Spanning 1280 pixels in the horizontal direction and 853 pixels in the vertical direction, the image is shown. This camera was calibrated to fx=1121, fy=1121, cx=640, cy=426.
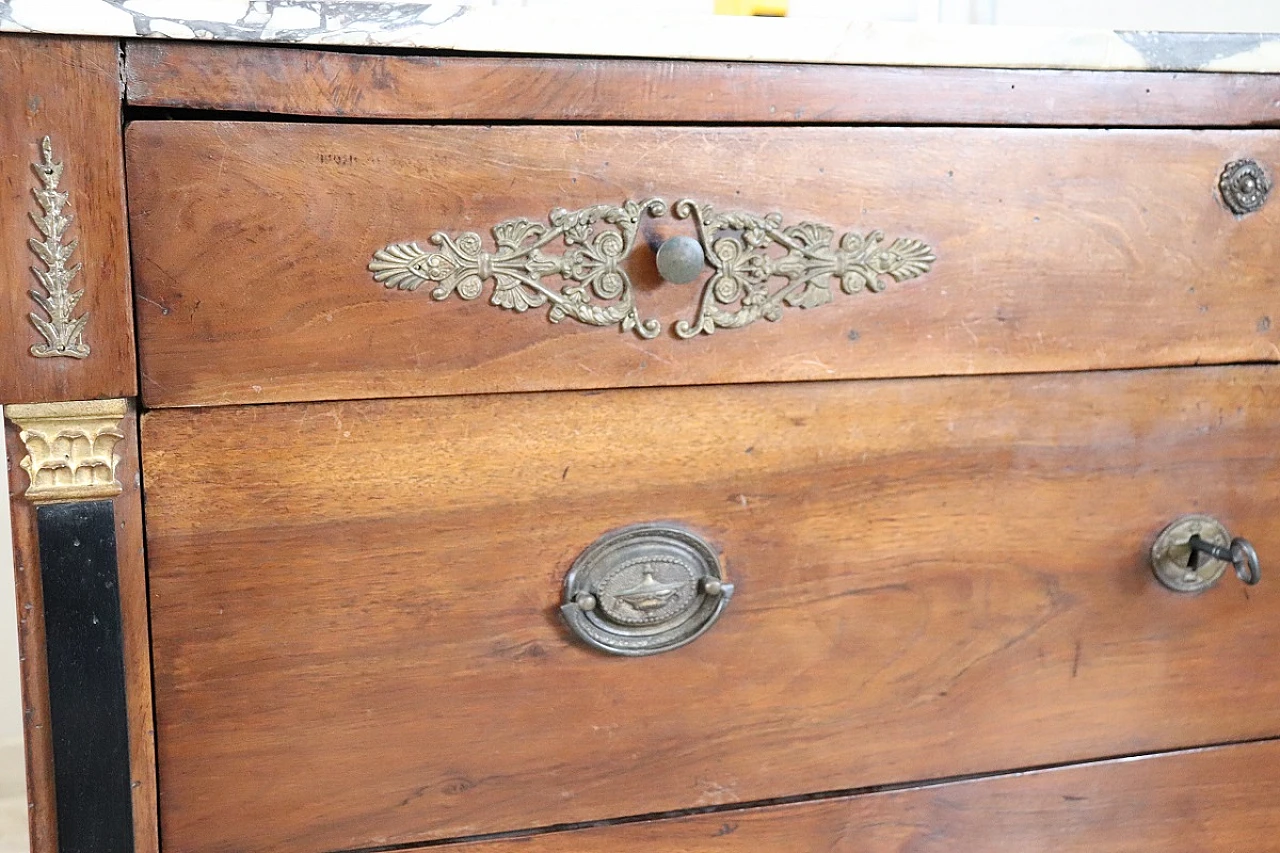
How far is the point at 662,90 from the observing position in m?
0.60

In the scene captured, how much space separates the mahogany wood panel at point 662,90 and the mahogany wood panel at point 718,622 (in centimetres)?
15

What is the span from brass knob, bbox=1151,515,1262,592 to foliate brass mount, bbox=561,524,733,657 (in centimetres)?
29

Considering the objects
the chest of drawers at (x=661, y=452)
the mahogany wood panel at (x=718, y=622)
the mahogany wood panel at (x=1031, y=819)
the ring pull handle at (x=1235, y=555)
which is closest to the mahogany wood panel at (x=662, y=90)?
the chest of drawers at (x=661, y=452)

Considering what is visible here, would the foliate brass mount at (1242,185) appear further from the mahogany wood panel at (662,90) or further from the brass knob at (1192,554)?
the brass knob at (1192,554)

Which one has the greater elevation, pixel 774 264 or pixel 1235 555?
pixel 774 264

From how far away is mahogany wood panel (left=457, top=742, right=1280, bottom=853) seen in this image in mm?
689

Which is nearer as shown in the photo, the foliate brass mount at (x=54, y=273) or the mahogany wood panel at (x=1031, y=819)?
the foliate brass mount at (x=54, y=273)

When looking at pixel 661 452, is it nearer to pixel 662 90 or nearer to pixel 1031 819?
pixel 662 90

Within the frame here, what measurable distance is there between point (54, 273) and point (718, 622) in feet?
1.31

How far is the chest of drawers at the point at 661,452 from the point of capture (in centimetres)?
57

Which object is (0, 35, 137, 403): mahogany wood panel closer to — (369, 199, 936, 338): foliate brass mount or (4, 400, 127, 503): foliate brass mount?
(4, 400, 127, 503): foliate brass mount

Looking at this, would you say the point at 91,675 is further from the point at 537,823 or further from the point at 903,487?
the point at 903,487

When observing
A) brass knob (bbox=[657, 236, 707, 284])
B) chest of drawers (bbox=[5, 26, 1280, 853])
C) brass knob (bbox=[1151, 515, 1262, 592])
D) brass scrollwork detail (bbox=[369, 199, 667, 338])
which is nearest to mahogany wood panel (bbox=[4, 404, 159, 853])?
chest of drawers (bbox=[5, 26, 1280, 853])

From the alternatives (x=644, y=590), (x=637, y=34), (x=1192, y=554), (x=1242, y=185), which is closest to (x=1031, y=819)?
(x=1192, y=554)
